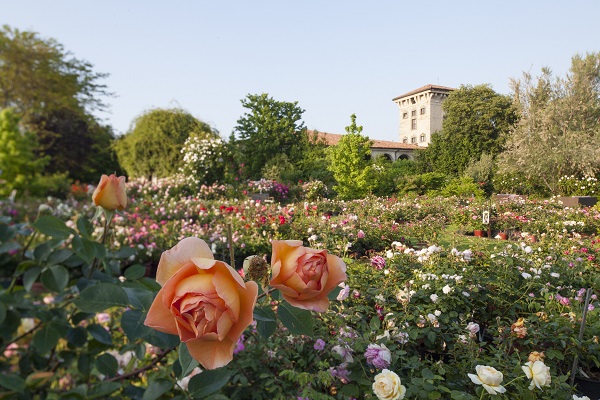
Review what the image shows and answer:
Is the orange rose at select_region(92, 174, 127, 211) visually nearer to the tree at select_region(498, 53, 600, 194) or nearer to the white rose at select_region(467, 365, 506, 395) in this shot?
the white rose at select_region(467, 365, 506, 395)

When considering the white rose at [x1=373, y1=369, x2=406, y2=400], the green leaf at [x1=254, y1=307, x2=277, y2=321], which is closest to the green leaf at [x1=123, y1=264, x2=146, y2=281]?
the green leaf at [x1=254, y1=307, x2=277, y2=321]

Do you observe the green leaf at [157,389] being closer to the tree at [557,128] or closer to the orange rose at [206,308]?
the orange rose at [206,308]

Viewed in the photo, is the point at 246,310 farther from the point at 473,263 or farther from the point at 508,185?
the point at 508,185

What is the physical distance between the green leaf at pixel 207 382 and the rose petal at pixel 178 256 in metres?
0.22

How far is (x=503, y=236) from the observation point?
295 inches

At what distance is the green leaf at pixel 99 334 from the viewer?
83cm

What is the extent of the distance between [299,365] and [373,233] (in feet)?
13.8

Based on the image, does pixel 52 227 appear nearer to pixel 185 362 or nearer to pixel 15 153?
pixel 185 362

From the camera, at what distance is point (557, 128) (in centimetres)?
1692

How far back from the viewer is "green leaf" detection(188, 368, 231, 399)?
0.59 m

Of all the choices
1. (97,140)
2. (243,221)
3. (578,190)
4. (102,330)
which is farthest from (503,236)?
(97,140)

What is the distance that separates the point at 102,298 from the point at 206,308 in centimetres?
24

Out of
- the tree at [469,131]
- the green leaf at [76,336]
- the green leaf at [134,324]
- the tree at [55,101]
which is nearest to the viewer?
the green leaf at [134,324]

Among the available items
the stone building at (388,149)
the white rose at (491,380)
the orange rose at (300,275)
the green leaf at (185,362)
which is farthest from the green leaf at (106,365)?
the stone building at (388,149)
